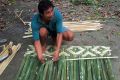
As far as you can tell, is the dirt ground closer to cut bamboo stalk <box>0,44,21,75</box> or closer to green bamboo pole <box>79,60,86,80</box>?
cut bamboo stalk <box>0,44,21,75</box>

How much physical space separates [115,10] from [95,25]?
0.91 m

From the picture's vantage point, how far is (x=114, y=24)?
5328mm

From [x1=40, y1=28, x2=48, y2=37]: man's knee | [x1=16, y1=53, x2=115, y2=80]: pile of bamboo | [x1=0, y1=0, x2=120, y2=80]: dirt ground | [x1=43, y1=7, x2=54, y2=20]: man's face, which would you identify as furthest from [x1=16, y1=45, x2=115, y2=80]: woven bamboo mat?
[x1=43, y1=7, x2=54, y2=20]: man's face

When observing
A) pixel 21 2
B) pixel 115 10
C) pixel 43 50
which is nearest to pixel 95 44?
pixel 43 50

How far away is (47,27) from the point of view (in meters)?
4.34

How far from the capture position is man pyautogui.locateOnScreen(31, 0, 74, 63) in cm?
387

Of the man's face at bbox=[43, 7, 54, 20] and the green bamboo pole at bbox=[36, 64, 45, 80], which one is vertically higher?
the man's face at bbox=[43, 7, 54, 20]

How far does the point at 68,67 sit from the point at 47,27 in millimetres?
727

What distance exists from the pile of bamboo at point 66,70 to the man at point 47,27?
0.41ft

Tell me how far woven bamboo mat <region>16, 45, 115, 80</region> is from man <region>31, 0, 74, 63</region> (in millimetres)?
126

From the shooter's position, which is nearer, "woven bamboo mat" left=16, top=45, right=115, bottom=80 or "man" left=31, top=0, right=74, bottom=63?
"woven bamboo mat" left=16, top=45, right=115, bottom=80

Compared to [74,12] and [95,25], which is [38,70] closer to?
[95,25]

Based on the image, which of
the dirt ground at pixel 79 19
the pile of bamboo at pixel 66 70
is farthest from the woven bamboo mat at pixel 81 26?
the pile of bamboo at pixel 66 70

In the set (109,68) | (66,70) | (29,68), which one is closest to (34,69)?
(29,68)
